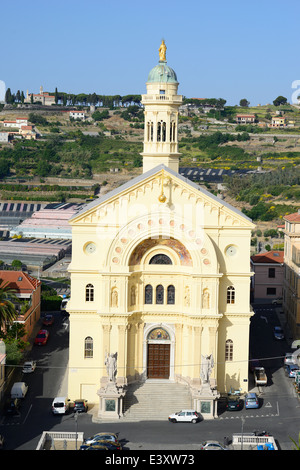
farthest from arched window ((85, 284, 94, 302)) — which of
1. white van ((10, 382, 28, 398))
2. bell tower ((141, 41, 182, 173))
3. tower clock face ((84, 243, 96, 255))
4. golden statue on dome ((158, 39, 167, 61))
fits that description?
golden statue on dome ((158, 39, 167, 61))

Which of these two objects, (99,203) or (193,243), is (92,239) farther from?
(193,243)

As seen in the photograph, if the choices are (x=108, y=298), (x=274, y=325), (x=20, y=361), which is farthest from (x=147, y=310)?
(x=274, y=325)

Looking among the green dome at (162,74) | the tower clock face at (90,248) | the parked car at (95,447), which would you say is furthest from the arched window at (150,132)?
the parked car at (95,447)

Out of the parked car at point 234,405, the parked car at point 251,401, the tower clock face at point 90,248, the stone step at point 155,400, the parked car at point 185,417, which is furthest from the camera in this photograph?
the tower clock face at point 90,248

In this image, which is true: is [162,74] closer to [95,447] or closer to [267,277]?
[95,447]

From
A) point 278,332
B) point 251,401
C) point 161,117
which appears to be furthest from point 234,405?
point 161,117

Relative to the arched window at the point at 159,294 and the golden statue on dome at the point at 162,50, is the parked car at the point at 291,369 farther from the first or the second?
the golden statue on dome at the point at 162,50

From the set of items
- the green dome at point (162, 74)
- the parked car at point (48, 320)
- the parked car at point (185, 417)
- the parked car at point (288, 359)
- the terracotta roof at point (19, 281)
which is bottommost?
the parked car at point (185, 417)

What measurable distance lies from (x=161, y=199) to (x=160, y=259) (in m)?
4.32

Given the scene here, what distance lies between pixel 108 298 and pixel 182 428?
30.6 ft

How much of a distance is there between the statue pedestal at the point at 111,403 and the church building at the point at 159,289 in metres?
0.60

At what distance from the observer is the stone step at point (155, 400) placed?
163ft

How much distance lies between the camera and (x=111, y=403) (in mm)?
49281

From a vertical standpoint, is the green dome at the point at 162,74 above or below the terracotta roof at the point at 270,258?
above
